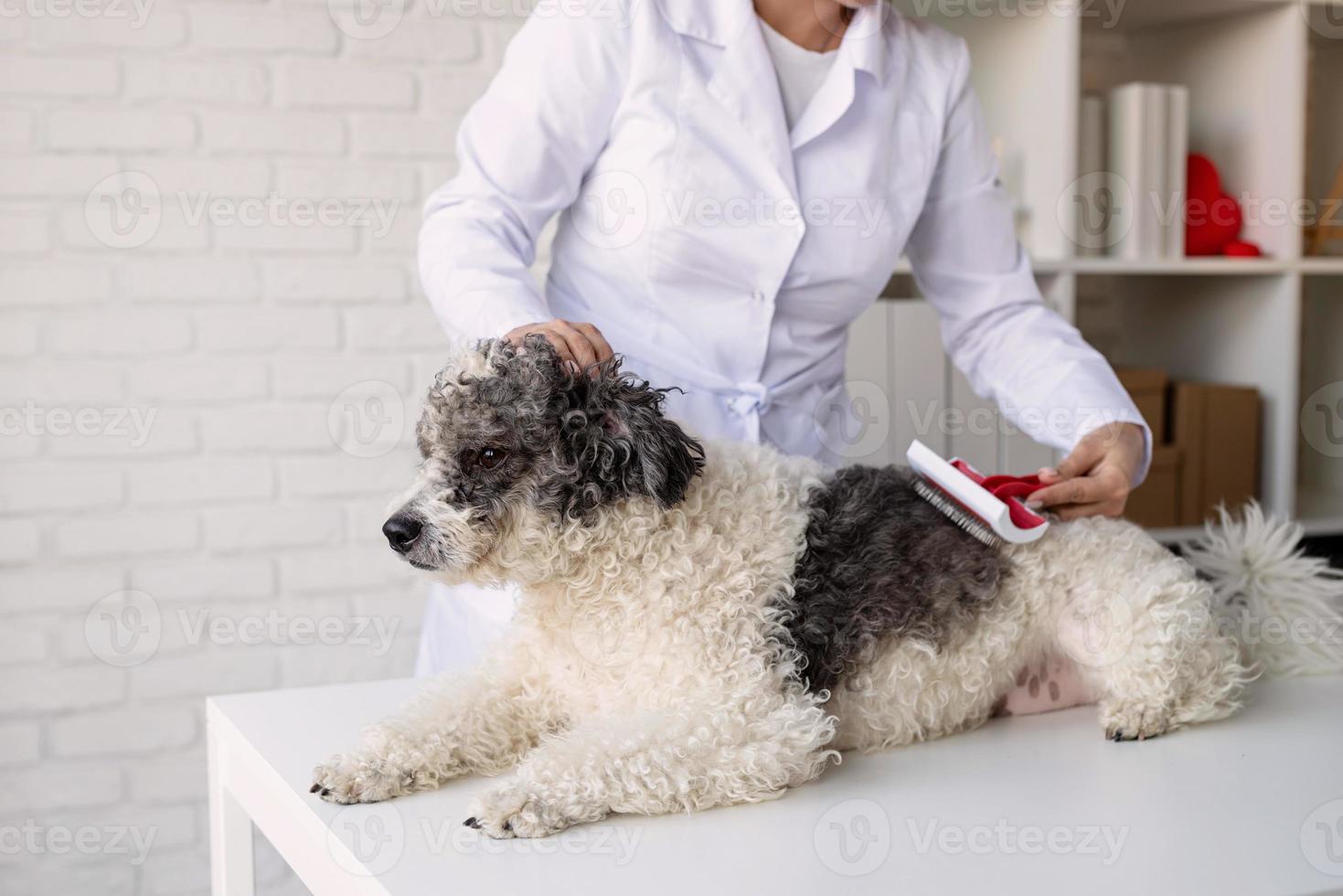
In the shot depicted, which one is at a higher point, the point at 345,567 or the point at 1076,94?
the point at 1076,94

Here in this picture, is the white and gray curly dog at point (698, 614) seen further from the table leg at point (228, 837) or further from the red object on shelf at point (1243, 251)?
the red object on shelf at point (1243, 251)

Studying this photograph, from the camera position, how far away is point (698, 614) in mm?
1031

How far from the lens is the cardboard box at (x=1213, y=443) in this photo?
8.41 feet

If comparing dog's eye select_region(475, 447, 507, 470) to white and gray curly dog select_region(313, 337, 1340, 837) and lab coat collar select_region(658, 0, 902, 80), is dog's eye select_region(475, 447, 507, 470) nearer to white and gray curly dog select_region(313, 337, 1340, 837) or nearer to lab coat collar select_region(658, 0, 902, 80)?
white and gray curly dog select_region(313, 337, 1340, 837)

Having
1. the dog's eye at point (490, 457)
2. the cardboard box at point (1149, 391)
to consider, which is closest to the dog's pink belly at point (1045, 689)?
the dog's eye at point (490, 457)

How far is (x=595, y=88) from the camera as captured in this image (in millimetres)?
1398

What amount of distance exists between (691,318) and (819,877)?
765 millimetres

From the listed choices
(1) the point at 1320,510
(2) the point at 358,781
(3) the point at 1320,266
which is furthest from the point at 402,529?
(1) the point at 1320,510

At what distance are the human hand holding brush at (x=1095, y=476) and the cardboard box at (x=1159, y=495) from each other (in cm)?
125

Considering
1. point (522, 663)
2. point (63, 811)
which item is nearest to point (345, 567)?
point (63, 811)

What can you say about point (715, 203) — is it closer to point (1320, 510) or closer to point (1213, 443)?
point (1213, 443)

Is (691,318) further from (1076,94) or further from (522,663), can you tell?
(1076,94)

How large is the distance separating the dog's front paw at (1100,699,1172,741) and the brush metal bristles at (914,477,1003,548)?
197 millimetres

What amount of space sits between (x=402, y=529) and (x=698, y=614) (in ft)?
0.84
